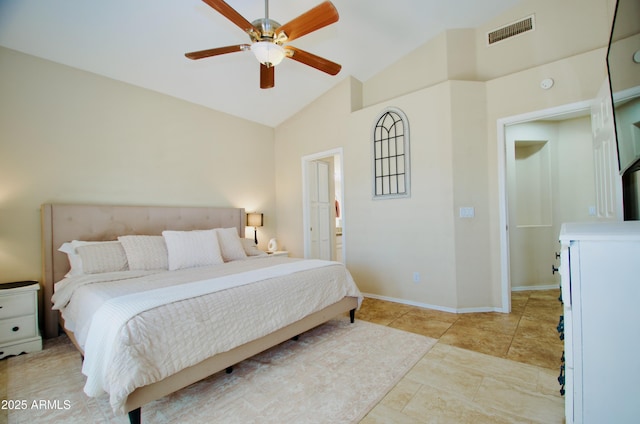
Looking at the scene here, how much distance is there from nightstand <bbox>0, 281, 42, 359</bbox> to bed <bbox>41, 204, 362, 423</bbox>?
18cm

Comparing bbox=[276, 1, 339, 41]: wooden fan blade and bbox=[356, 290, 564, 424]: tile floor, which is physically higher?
bbox=[276, 1, 339, 41]: wooden fan blade

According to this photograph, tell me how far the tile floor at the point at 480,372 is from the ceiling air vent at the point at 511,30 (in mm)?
3090

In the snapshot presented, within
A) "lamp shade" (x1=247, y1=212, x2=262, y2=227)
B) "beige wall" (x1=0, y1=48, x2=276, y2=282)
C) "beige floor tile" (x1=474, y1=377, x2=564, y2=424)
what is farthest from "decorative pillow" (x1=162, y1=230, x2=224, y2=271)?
"beige floor tile" (x1=474, y1=377, x2=564, y2=424)

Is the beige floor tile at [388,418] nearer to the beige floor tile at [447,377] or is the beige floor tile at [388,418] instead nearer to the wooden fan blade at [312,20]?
the beige floor tile at [447,377]

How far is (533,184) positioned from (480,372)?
11.3 feet

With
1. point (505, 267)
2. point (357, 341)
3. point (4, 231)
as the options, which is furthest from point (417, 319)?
point (4, 231)

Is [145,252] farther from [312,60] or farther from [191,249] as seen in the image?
[312,60]

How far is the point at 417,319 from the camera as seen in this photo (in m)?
3.11

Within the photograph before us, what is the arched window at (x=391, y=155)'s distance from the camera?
3.67 metres

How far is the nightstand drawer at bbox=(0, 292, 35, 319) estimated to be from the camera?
237cm

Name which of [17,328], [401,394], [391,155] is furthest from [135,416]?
[391,155]

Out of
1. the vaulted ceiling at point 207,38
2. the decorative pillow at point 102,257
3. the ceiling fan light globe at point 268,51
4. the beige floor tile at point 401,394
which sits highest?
the vaulted ceiling at point 207,38

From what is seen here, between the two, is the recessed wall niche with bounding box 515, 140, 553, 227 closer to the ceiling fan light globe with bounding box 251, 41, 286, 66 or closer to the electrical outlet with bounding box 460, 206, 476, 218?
the electrical outlet with bounding box 460, 206, 476, 218

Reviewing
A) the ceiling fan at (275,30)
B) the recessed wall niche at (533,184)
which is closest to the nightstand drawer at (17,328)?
the ceiling fan at (275,30)
